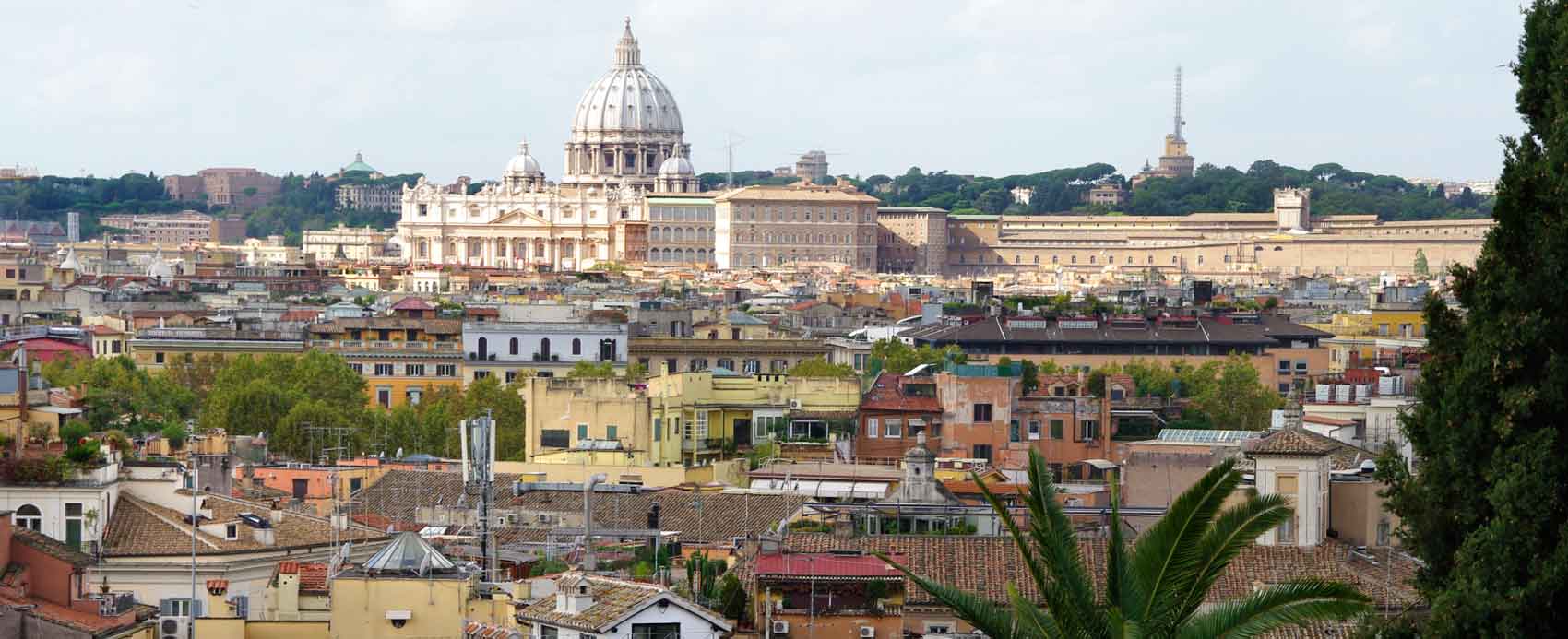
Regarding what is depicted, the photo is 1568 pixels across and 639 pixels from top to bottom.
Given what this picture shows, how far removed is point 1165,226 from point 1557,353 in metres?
171

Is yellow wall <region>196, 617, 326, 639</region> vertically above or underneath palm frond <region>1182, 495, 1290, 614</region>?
underneath

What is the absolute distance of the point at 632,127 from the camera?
622 feet

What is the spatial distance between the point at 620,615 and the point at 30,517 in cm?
423

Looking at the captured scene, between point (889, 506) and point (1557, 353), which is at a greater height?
point (1557, 353)

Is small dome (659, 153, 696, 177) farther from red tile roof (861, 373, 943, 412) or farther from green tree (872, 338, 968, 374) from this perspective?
red tile roof (861, 373, 943, 412)

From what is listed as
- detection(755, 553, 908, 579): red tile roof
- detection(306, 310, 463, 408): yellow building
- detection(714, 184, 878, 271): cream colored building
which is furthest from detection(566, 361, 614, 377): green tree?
detection(714, 184, 878, 271): cream colored building

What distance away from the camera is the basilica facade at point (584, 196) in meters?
166

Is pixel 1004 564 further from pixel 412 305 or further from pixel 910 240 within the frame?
pixel 910 240

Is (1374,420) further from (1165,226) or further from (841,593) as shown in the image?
(1165,226)

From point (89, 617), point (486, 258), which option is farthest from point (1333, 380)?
point (486, 258)

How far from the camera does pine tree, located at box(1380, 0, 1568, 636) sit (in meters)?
10.1

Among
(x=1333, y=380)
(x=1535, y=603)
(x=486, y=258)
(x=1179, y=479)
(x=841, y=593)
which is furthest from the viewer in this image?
(x=486, y=258)

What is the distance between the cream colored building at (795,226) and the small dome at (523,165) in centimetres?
2226

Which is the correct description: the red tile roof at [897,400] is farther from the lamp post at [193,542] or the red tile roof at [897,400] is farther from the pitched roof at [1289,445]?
the pitched roof at [1289,445]
